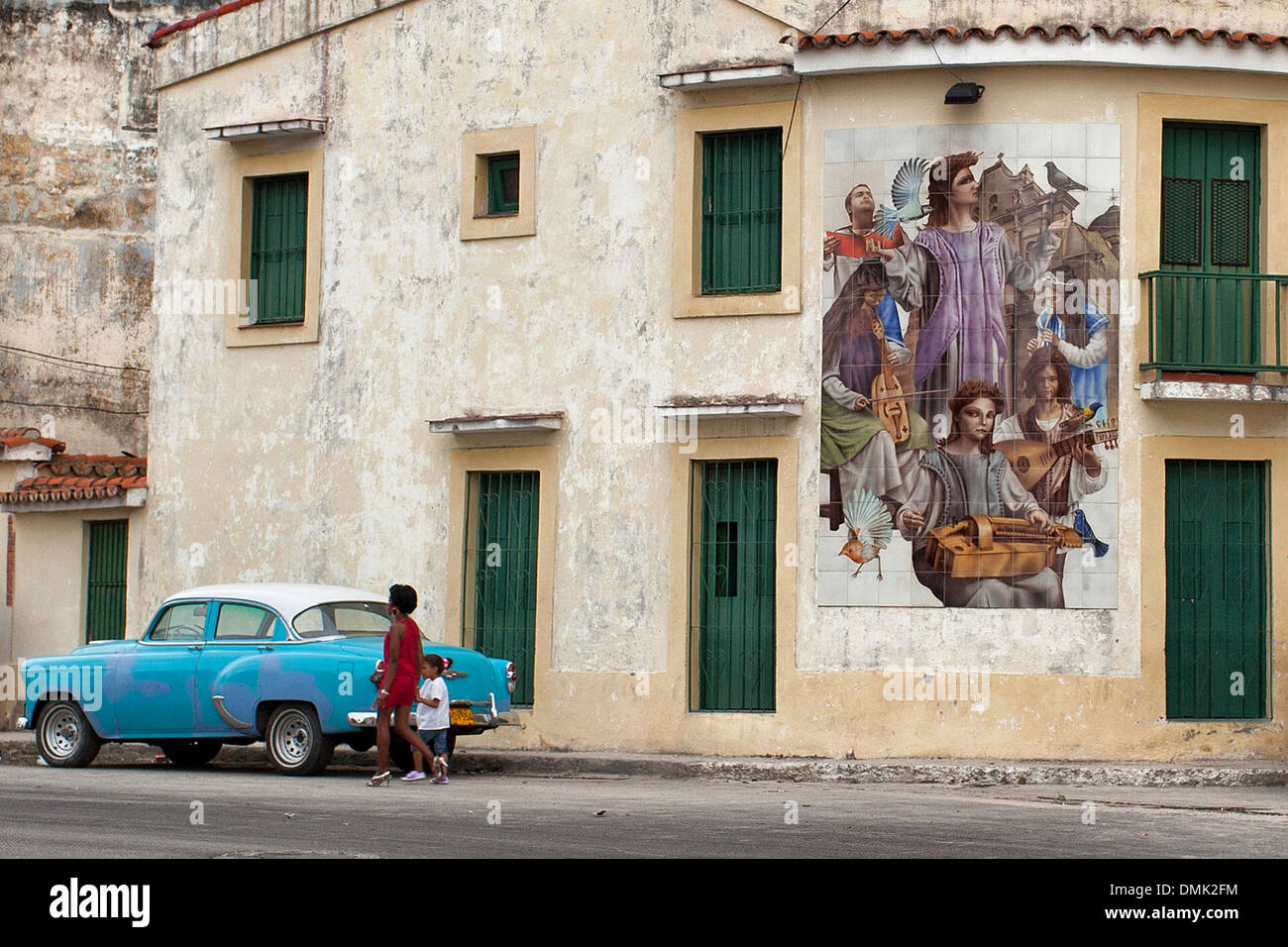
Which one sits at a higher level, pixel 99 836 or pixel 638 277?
pixel 638 277

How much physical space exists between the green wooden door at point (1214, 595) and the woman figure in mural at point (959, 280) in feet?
6.86

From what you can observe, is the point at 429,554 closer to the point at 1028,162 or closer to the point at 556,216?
the point at 556,216

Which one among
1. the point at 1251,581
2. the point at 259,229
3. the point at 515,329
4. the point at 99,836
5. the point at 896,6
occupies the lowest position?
the point at 99,836

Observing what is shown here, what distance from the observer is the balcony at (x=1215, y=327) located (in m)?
17.8

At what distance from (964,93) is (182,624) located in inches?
340

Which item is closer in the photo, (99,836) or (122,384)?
(99,836)

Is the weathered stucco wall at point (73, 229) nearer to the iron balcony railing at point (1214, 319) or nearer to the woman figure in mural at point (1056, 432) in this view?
the woman figure in mural at point (1056, 432)

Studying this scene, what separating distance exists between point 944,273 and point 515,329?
4600 mm

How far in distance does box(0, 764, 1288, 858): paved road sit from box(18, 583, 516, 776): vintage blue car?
1.48ft

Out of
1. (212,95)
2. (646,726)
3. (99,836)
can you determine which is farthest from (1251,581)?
(212,95)

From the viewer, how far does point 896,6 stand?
1850 cm

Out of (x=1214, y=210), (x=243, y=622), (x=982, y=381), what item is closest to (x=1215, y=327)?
(x=1214, y=210)

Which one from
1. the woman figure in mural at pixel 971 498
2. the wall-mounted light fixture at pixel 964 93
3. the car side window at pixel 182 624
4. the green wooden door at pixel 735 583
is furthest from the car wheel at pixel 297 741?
the wall-mounted light fixture at pixel 964 93

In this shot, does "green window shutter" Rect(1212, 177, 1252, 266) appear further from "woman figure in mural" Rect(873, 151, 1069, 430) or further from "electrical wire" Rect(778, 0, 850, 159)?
"electrical wire" Rect(778, 0, 850, 159)
